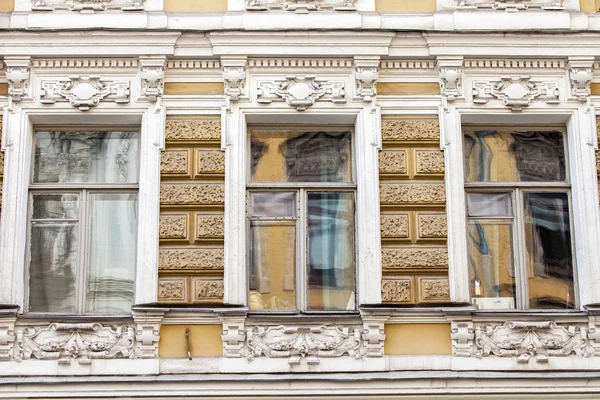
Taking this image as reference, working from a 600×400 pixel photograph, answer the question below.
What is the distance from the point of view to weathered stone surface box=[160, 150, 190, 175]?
10.7 metres

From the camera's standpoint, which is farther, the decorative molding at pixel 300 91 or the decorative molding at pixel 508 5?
the decorative molding at pixel 508 5

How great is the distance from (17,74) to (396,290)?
14.5ft

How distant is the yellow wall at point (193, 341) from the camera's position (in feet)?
33.4

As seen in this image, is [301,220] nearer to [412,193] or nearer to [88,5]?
[412,193]

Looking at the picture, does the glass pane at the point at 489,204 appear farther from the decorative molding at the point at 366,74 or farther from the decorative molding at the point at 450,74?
the decorative molding at the point at 366,74

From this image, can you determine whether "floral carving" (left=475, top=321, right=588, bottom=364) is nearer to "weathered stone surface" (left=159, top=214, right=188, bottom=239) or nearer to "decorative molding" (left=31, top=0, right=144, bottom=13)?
"weathered stone surface" (left=159, top=214, right=188, bottom=239)

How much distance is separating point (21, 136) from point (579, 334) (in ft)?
19.3

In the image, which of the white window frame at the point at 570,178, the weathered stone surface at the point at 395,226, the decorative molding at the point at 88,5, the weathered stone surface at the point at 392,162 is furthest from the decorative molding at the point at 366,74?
the decorative molding at the point at 88,5

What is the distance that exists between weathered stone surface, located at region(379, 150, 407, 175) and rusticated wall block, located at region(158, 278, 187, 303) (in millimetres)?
2310

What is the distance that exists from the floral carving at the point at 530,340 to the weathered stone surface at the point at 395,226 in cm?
120

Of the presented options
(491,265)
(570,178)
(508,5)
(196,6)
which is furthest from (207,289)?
(508,5)

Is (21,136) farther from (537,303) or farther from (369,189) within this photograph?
(537,303)

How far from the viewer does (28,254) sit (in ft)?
35.2

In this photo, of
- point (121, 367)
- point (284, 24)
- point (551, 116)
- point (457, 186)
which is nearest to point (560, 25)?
point (551, 116)
